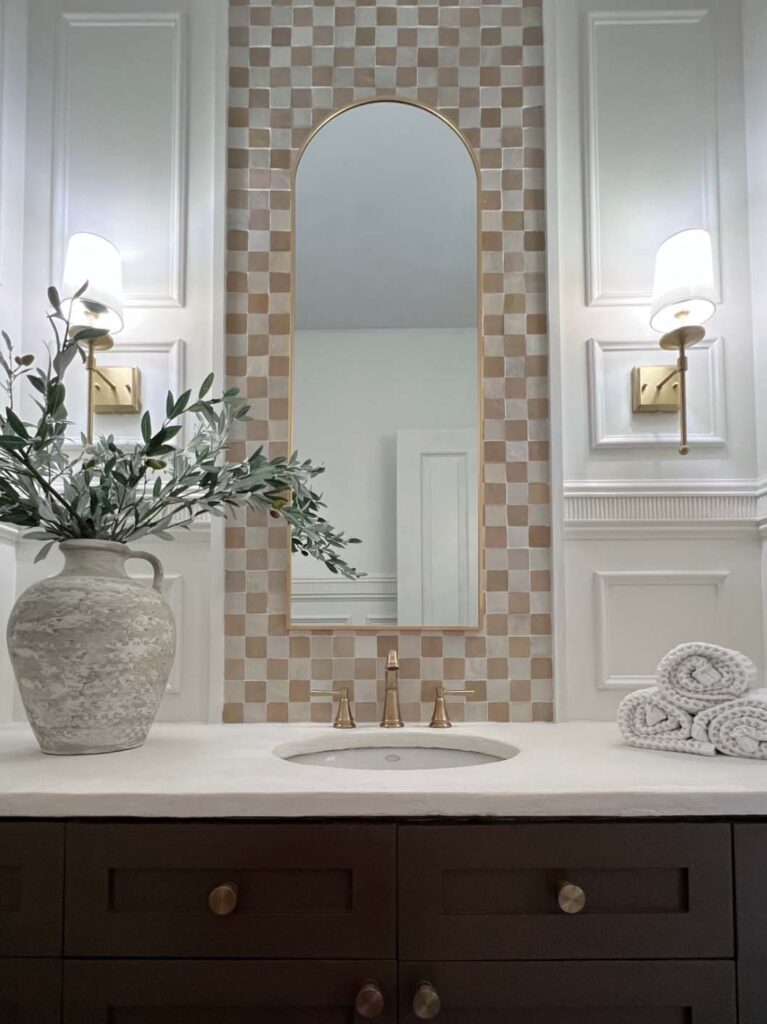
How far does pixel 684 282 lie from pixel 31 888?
4.78 feet

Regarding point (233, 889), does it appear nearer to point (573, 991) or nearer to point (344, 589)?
point (573, 991)

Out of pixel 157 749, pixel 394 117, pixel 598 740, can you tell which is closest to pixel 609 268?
pixel 394 117

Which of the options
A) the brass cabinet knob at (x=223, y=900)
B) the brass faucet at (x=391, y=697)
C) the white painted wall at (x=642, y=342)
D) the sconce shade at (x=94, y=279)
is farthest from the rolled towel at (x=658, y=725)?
the sconce shade at (x=94, y=279)

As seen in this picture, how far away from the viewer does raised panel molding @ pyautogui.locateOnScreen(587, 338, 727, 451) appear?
1.68 meters

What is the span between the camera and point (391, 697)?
157 cm

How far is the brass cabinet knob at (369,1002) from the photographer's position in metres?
1.00

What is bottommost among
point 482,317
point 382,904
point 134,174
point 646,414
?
point 382,904

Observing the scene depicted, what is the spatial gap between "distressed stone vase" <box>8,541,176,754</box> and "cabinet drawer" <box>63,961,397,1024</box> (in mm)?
330

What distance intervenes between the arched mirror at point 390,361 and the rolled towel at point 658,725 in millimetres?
400

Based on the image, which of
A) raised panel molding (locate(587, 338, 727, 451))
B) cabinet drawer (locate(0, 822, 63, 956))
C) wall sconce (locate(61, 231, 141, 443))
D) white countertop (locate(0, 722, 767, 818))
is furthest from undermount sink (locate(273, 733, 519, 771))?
wall sconce (locate(61, 231, 141, 443))

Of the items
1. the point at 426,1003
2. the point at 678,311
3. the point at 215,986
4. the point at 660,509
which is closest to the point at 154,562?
the point at 215,986

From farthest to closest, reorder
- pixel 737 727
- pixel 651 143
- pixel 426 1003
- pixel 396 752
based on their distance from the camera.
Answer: pixel 651 143
pixel 396 752
pixel 737 727
pixel 426 1003

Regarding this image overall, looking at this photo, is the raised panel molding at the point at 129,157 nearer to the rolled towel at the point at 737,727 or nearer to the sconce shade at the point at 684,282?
the sconce shade at the point at 684,282

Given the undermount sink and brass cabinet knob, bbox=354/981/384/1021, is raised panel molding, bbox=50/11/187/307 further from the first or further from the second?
brass cabinet knob, bbox=354/981/384/1021
